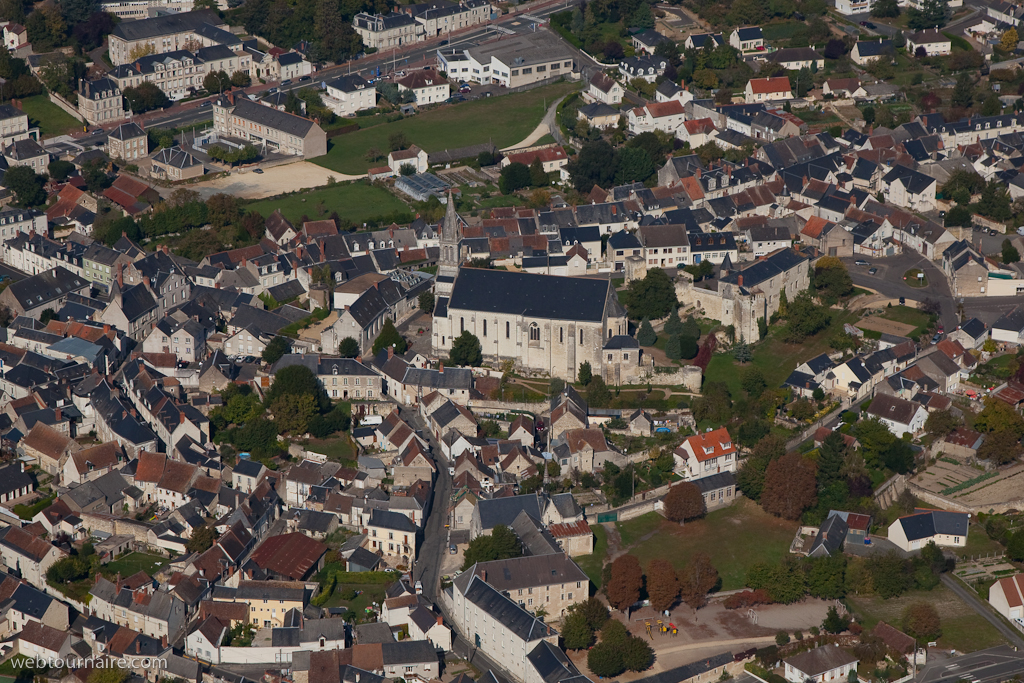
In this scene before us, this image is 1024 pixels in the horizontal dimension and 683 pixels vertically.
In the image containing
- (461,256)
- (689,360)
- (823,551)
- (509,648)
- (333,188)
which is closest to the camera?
(509,648)

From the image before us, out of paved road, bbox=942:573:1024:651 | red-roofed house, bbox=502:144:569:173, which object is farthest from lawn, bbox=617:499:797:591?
red-roofed house, bbox=502:144:569:173

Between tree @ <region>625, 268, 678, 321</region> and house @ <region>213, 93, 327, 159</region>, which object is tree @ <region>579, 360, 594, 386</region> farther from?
house @ <region>213, 93, 327, 159</region>

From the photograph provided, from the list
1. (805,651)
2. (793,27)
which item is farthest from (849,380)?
(793,27)

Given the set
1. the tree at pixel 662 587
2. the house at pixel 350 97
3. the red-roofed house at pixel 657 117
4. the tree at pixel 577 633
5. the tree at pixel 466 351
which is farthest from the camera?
the house at pixel 350 97

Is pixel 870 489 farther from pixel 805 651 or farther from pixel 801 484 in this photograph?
pixel 805 651

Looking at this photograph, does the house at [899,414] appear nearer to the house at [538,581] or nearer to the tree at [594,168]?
the house at [538,581]

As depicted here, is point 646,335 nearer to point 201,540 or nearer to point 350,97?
point 201,540

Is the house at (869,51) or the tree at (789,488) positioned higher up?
the tree at (789,488)

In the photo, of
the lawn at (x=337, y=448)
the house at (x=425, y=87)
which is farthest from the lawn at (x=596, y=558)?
the house at (x=425, y=87)
